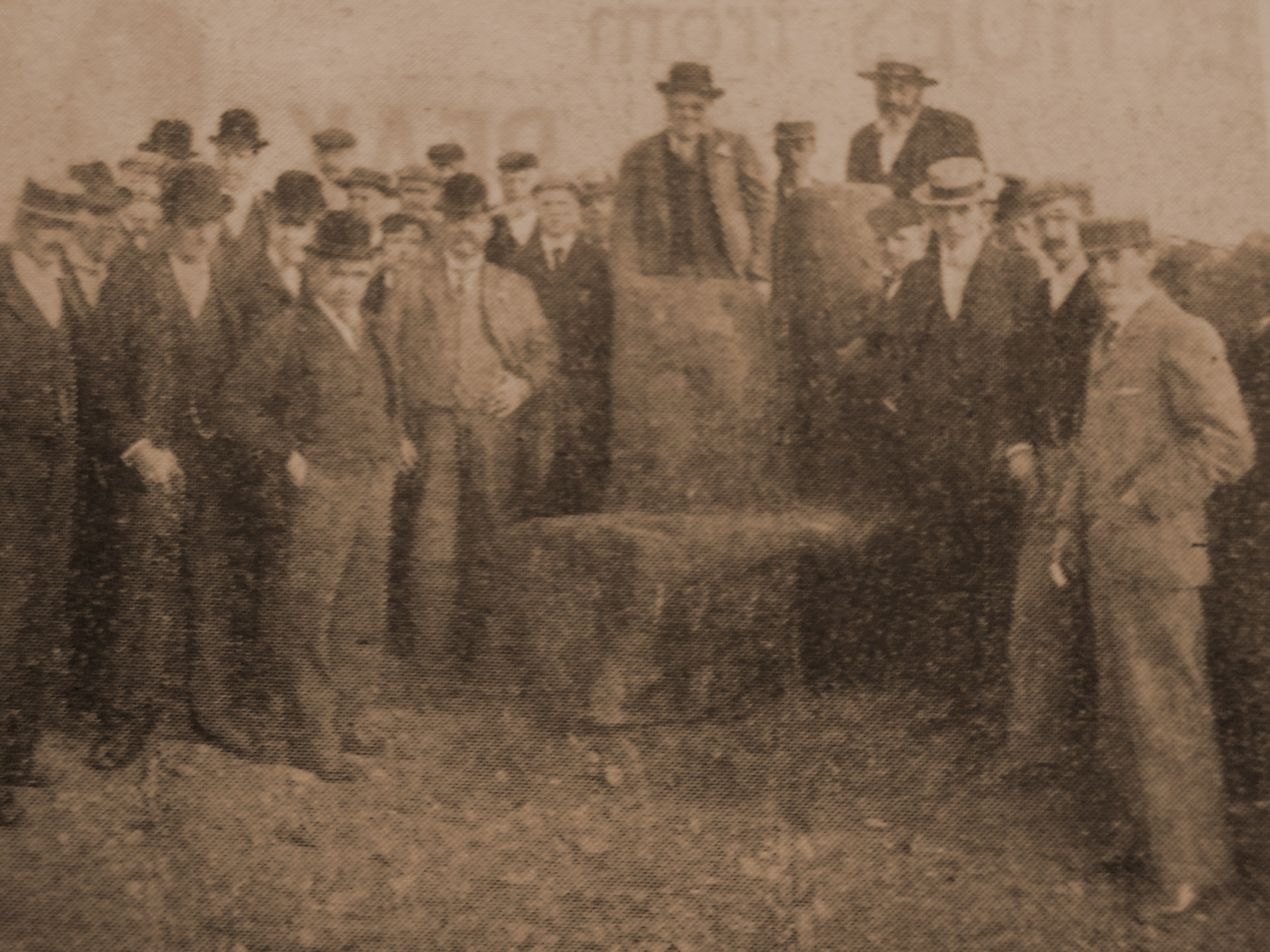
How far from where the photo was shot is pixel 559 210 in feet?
13.1

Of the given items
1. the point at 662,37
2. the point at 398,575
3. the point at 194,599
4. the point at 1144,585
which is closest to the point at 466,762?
the point at 398,575

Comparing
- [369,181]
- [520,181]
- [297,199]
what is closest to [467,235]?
[520,181]

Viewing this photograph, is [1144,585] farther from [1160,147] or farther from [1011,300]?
[1160,147]

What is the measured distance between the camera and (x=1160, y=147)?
12.8 feet

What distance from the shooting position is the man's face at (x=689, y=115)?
13.0 feet

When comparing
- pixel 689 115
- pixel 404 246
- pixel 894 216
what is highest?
pixel 689 115

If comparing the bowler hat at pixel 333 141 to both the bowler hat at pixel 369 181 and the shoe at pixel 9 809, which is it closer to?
the bowler hat at pixel 369 181

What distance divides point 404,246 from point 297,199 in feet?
1.33

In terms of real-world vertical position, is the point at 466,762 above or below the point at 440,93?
below

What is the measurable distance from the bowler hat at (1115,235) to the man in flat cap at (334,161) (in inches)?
101

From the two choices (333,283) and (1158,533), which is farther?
(333,283)

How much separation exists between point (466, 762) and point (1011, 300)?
2.43 meters

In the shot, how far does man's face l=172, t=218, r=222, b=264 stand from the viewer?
400 cm

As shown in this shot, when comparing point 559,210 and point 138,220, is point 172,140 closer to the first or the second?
point 138,220
